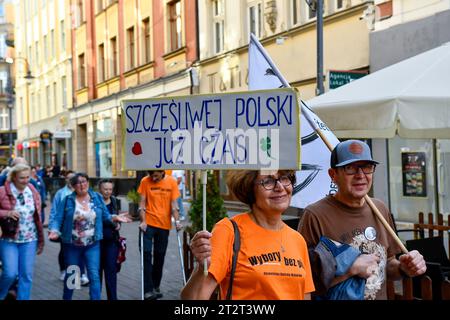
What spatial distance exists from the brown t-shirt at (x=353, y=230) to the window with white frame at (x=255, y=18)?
625 inches

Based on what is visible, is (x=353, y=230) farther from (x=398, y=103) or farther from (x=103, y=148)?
(x=103, y=148)

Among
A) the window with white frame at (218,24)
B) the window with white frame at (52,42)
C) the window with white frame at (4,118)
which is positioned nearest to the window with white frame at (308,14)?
the window with white frame at (218,24)

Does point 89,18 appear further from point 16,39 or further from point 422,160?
point 422,160

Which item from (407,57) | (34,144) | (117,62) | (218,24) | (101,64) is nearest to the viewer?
(407,57)

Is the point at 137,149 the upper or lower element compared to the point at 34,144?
lower

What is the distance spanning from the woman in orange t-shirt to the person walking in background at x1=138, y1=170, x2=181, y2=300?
5.47 m

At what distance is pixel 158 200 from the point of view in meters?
8.81

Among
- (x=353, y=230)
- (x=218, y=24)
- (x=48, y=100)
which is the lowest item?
(x=353, y=230)

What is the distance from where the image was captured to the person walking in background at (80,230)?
285 inches

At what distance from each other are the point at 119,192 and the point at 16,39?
27.5 metres

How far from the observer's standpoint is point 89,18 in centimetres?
3344

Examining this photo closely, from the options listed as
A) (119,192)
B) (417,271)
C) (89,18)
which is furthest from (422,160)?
(89,18)

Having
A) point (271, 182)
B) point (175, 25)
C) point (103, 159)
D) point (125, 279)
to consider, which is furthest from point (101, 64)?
point (271, 182)

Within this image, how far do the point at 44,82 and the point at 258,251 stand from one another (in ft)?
138
